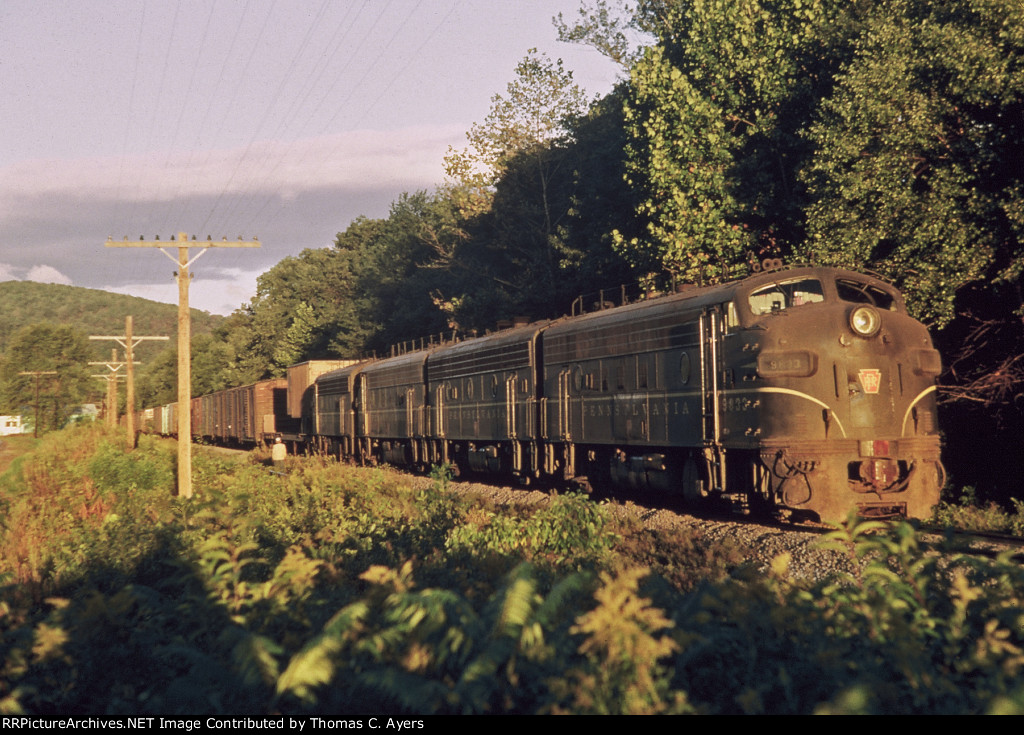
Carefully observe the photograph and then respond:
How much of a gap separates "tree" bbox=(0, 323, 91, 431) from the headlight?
108786 millimetres

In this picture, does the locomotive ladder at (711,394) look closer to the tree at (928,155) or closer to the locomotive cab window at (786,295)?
the locomotive cab window at (786,295)

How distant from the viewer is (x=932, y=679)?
511cm

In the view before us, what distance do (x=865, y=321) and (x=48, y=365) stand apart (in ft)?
387

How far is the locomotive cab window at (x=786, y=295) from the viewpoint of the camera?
52.6 ft

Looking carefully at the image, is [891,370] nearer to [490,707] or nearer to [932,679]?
[932,679]

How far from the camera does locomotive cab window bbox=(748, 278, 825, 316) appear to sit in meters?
16.0

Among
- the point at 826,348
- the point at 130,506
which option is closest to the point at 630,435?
the point at 826,348

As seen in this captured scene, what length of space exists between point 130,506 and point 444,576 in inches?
524

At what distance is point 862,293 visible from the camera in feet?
55.1

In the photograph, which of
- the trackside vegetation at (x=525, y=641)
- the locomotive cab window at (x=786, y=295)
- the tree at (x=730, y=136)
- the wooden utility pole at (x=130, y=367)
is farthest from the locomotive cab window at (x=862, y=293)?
the wooden utility pole at (x=130, y=367)

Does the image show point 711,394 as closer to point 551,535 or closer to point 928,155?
point 551,535

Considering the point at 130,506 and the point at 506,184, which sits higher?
Result: the point at 506,184

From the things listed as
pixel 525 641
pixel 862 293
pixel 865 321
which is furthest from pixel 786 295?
pixel 525 641

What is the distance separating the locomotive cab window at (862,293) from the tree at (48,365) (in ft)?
354
